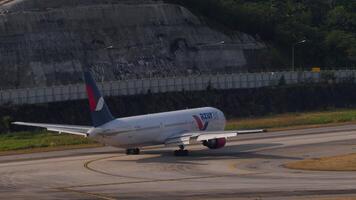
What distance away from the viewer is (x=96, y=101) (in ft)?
244

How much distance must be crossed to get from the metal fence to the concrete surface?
28.4 meters

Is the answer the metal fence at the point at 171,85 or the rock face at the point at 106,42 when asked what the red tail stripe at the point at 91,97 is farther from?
the rock face at the point at 106,42

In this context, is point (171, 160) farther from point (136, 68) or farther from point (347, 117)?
point (136, 68)

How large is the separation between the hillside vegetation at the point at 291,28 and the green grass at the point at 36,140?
6872 cm

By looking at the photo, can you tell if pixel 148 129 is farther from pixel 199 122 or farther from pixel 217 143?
pixel 199 122

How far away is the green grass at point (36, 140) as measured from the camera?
8910 centimetres

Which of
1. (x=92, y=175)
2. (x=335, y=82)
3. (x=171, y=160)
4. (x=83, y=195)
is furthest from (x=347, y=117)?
(x=83, y=195)

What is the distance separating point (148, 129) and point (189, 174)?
43.5ft

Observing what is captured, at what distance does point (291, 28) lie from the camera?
174000mm

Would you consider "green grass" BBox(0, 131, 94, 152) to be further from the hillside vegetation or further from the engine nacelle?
the hillside vegetation

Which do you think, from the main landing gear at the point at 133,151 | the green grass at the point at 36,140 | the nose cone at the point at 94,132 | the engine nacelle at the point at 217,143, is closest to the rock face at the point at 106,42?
the green grass at the point at 36,140

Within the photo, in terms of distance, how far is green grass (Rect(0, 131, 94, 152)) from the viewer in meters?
89.1

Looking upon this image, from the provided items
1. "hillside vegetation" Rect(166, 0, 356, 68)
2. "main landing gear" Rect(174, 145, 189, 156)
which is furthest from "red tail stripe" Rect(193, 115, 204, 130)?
"hillside vegetation" Rect(166, 0, 356, 68)

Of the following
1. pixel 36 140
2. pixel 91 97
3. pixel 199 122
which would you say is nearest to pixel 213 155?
pixel 199 122
